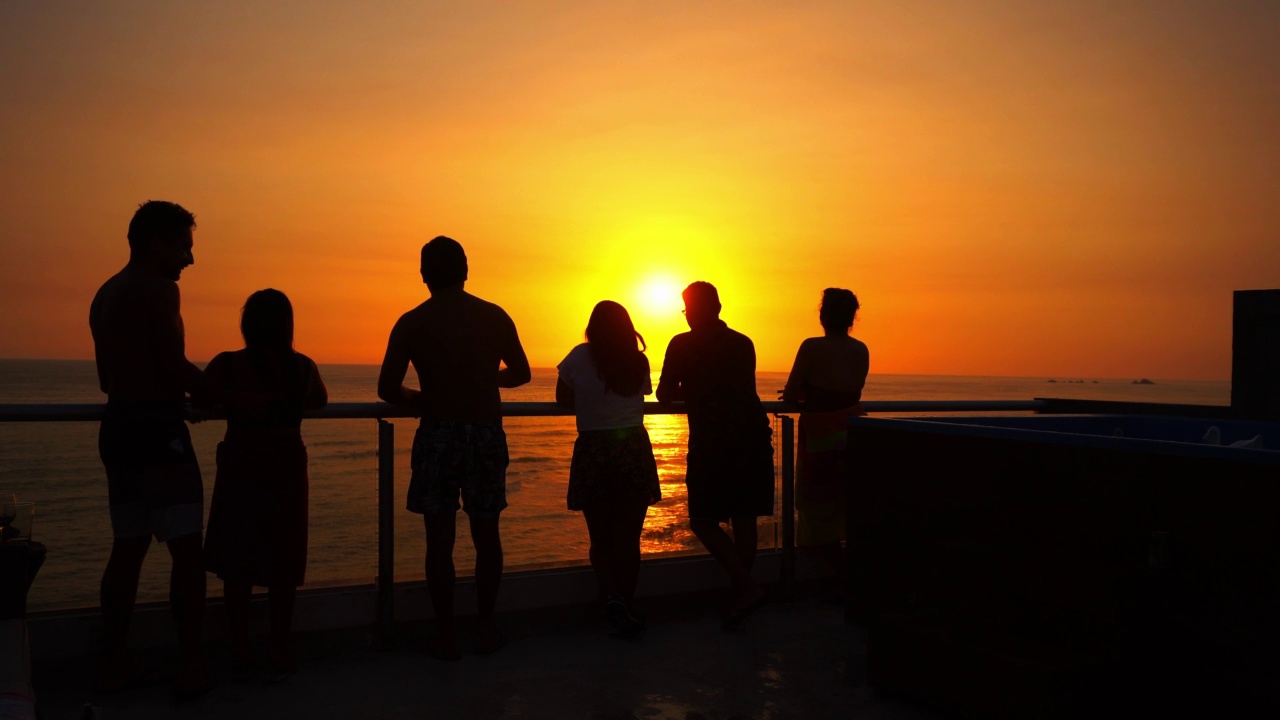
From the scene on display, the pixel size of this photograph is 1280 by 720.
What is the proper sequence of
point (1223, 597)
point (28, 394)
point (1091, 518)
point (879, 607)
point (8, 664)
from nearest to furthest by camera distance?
point (8, 664) < point (1223, 597) < point (1091, 518) < point (879, 607) < point (28, 394)

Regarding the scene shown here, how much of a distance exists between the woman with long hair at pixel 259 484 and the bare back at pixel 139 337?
11.1 inches

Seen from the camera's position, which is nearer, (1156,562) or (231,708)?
(1156,562)

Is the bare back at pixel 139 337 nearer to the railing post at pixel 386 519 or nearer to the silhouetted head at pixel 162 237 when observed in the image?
the silhouetted head at pixel 162 237

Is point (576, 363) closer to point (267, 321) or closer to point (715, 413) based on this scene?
point (715, 413)

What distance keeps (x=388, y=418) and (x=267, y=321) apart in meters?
0.72

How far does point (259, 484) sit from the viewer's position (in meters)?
3.39

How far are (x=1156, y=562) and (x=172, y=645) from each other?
3.16 metres

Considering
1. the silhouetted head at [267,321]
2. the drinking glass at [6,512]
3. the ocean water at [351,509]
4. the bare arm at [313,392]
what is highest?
the silhouetted head at [267,321]

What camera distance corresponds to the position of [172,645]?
134 inches

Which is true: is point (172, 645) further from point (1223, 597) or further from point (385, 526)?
point (1223, 597)

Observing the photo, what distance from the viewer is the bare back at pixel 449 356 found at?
368cm

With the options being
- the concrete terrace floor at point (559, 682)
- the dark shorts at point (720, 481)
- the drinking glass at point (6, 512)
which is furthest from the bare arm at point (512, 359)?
the drinking glass at point (6, 512)

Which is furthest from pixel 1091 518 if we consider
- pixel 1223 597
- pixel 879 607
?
pixel 879 607

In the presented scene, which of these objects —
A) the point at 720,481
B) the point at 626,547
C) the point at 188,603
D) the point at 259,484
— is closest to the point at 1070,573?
the point at 720,481
